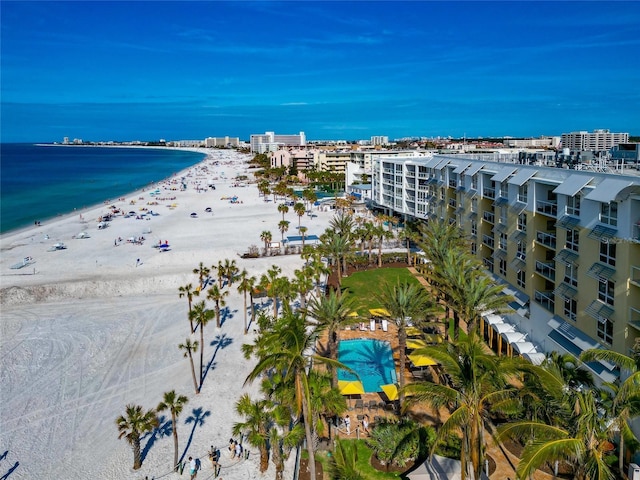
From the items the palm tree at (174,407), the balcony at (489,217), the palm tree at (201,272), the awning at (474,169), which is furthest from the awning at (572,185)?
the palm tree at (201,272)

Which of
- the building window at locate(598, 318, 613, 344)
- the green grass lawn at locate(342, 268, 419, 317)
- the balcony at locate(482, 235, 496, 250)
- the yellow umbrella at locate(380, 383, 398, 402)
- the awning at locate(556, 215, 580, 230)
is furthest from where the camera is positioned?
the green grass lawn at locate(342, 268, 419, 317)

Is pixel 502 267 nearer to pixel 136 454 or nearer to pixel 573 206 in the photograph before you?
pixel 573 206

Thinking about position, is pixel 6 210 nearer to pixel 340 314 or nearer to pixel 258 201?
pixel 258 201

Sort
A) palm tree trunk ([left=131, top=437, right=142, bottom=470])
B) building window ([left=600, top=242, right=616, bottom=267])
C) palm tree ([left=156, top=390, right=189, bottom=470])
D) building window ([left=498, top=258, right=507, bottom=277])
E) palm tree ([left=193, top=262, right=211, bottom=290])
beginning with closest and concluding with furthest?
1. palm tree ([left=156, top=390, right=189, bottom=470])
2. palm tree trunk ([left=131, top=437, right=142, bottom=470])
3. building window ([left=600, top=242, right=616, bottom=267])
4. building window ([left=498, top=258, right=507, bottom=277])
5. palm tree ([left=193, top=262, right=211, bottom=290])

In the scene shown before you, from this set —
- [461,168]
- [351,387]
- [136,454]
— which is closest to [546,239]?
[351,387]

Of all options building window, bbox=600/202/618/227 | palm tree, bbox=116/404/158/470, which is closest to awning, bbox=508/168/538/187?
building window, bbox=600/202/618/227

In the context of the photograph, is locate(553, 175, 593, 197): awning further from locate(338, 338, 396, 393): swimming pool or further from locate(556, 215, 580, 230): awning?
locate(338, 338, 396, 393): swimming pool

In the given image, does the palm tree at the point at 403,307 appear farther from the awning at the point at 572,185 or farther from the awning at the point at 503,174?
the awning at the point at 503,174
